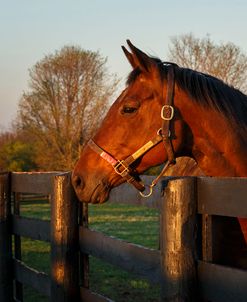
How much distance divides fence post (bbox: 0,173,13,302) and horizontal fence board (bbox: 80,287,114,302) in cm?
146

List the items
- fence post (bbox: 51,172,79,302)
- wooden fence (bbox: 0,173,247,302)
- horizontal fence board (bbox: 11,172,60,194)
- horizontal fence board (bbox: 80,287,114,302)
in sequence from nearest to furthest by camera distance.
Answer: wooden fence (bbox: 0,173,247,302), horizontal fence board (bbox: 80,287,114,302), fence post (bbox: 51,172,79,302), horizontal fence board (bbox: 11,172,60,194)

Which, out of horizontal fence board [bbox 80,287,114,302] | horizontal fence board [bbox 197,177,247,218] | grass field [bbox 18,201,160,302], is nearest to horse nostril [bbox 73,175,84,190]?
horizontal fence board [bbox 80,287,114,302]

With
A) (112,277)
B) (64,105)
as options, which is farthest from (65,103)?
(112,277)

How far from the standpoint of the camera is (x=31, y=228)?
4812mm

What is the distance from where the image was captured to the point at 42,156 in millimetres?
30703

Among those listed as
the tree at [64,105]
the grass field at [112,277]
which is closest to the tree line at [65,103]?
the tree at [64,105]

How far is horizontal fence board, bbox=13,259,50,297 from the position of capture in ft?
14.8

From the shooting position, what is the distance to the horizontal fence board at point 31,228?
15.0 ft

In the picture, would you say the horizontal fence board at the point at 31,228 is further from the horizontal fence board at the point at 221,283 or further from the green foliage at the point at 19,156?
the green foliage at the point at 19,156

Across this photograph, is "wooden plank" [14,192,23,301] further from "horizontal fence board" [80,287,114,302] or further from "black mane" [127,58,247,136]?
"black mane" [127,58,247,136]

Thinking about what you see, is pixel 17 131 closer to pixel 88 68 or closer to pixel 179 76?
pixel 88 68

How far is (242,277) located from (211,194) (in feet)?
1.45

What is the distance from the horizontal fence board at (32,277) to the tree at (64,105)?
80.4 ft

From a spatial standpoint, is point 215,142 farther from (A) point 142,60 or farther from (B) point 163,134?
(A) point 142,60
